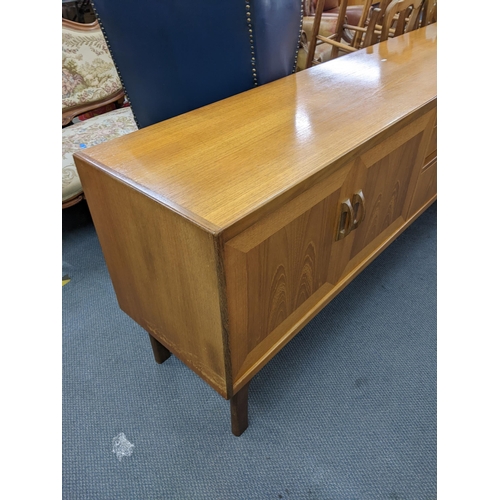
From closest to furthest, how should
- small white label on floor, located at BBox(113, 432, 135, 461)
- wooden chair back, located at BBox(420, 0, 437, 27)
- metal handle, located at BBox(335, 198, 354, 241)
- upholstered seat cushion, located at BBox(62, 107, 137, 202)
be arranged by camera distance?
metal handle, located at BBox(335, 198, 354, 241), small white label on floor, located at BBox(113, 432, 135, 461), upholstered seat cushion, located at BBox(62, 107, 137, 202), wooden chair back, located at BBox(420, 0, 437, 27)

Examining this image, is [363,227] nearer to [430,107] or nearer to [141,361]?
[430,107]

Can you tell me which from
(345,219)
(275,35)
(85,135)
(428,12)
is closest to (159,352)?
(345,219)

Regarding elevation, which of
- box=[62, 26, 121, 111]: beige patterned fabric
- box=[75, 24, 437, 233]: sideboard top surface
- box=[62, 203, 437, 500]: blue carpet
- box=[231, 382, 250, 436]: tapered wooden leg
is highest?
box=[62, 26, 121, 111]: beige patterned fabric

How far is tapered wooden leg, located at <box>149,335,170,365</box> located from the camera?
1.10 metres

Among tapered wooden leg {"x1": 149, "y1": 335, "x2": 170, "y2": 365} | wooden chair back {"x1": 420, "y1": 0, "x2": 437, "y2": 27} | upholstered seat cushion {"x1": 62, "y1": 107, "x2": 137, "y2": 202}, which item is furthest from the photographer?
wooden chair back {"x1": 420, "y1": 0, "x2": 437, "y2": 27}

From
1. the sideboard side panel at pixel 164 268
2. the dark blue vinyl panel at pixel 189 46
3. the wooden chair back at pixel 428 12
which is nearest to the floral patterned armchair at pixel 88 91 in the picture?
the dark blue vinyl panel at pixel 189 46

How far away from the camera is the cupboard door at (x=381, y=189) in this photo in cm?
87

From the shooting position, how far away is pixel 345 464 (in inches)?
36.7

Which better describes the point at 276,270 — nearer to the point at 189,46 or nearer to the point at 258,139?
the point at 258,139

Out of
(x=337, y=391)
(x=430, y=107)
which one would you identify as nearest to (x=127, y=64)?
(x=430, y=107)

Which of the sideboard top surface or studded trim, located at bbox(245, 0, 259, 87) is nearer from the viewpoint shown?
the sideboard top surface

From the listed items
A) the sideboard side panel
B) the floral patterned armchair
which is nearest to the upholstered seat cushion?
the floral patterned armchair

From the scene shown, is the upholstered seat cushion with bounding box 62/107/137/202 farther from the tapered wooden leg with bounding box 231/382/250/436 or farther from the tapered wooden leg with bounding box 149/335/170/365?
the tapered wooden leg with bounding box 231/382/250/436

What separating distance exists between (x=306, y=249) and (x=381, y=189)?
0.33m
